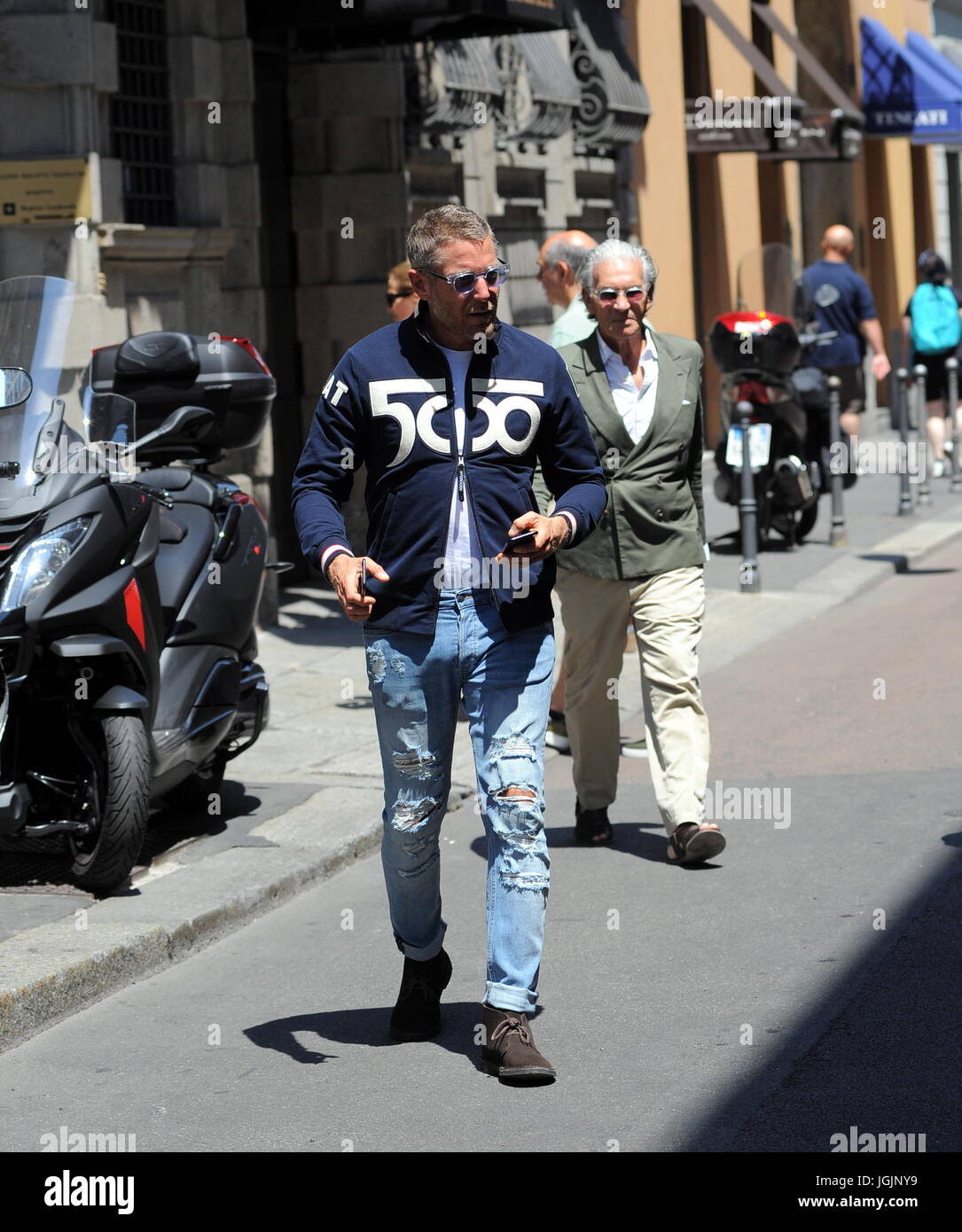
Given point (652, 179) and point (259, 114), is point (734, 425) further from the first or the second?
point (652, 179)

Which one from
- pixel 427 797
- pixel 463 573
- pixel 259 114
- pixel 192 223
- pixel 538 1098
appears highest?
pixel 259 114

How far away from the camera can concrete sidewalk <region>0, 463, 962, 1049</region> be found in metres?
5.54

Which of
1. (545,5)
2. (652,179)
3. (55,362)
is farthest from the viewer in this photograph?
(652,179)

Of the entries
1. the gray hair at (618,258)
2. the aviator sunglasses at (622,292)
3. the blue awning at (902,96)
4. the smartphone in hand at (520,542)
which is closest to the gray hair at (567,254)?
the gray hair at (618,258)

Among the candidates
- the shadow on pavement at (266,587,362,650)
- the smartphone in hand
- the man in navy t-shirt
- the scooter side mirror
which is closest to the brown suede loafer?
the smartphone in hand

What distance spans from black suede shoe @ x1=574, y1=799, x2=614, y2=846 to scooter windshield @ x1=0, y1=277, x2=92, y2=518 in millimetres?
2023

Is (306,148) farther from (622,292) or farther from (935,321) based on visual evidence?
(935,321)

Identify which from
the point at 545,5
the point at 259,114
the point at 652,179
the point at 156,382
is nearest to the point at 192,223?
the point at 259,114

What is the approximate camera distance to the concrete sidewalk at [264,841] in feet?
18.2

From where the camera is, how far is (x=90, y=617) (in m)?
6.06

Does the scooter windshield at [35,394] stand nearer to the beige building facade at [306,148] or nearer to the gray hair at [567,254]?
the gray hair at [567,254]

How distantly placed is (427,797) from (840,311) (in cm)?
1221

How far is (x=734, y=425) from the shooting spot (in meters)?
13.5

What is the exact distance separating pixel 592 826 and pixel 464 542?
8.10 ft
